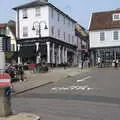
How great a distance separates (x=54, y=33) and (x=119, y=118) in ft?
181

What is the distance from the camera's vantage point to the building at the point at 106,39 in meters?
66.5

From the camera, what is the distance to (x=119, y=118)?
15.1m

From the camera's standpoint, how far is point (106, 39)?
220ft

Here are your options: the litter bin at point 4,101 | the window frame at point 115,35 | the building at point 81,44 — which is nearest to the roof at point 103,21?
the window frame at point 115,35

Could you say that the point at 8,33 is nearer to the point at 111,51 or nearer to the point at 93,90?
the point at 111,51

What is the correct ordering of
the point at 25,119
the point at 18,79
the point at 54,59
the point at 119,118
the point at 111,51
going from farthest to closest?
the point at 54,59
the point at 111,51
the point at 18,79
the point at 119,118
the point at 25,119

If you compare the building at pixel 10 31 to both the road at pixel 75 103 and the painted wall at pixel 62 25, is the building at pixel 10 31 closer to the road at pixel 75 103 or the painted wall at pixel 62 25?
the painted wall at pixel 62 25

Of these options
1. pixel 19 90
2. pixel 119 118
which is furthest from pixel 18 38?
pixel 119 118

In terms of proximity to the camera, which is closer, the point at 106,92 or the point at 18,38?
the point at 106,92

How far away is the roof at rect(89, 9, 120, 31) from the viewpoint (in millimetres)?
67375

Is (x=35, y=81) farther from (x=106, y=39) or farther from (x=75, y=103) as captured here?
(x=106, y=39)

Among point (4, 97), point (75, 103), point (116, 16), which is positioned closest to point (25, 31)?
point (116, 16)

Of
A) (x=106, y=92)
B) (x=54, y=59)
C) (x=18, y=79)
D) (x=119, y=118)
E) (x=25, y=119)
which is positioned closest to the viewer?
(x=25, y=119)

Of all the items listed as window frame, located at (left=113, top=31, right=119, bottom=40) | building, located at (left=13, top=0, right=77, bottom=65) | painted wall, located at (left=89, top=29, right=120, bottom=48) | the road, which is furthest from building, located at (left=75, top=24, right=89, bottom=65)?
the road
